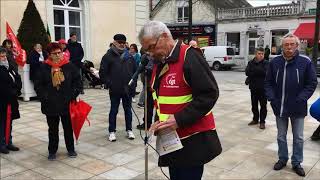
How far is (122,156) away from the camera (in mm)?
5605

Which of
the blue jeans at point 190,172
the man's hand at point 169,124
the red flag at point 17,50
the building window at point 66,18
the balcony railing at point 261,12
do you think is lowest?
the blue jeans at point 190,172

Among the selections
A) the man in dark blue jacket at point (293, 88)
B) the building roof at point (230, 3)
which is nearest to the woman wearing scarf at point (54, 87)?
the man in dark blue jacket at point (293, 88)

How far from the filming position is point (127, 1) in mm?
16562

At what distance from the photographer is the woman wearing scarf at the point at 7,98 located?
→ 18.5ft

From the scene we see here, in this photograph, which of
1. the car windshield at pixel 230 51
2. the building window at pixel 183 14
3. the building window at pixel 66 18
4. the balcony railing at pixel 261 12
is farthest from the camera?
the building window at pixel 183 14

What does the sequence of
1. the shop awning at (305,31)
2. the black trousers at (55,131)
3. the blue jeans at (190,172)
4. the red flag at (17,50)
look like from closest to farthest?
the blue jeans at (190,172) → the black trousers at (55,131) → the red flag at (17,50) → the shop awning at (305,31)

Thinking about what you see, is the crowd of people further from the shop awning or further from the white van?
the shop awning

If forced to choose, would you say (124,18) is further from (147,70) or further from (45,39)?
(147,70)

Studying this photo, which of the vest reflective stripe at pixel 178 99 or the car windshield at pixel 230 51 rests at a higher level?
the car windshield at pixel 230 51

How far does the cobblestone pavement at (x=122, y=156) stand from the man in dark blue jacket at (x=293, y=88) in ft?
1.63

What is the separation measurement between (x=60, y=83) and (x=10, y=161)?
4.42ft

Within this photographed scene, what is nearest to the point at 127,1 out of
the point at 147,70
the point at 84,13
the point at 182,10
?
the point at 84,13

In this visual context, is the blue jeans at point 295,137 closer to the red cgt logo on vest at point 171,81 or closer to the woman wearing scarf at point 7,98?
the red cgt logo on vest at point 171,81

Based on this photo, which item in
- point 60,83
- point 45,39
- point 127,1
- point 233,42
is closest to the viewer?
point 60,83
